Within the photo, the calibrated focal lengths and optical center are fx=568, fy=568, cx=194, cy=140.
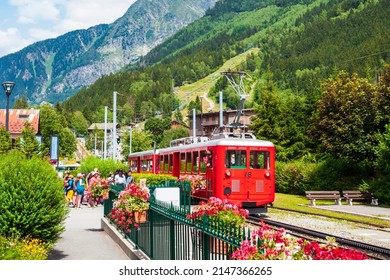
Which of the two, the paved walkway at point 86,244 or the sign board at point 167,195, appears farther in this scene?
the sign board at point 167,195

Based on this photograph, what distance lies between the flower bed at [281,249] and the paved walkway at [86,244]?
6176mm

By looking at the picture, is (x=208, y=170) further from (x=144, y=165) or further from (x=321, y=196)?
(x=144, y=165)

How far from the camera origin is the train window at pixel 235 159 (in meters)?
19.9

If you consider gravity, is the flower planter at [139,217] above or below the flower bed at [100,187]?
below

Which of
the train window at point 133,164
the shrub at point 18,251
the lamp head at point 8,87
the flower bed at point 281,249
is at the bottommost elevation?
the shrub at point 18,251

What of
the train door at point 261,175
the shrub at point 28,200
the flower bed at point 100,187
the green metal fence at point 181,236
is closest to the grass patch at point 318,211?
the train door at point 261,175

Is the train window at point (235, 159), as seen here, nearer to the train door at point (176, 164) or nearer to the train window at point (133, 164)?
the train door at point (176, 164)

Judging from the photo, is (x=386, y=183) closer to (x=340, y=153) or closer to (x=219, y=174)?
(x=340, y=153)

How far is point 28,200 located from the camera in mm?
9438

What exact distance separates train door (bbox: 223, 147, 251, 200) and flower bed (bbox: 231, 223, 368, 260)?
577 inches

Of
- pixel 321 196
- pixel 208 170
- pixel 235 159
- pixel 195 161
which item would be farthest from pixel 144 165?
pixel 235 159

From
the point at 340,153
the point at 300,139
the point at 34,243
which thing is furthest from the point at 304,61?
the point at 34,243

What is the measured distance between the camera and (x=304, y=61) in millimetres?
186375
